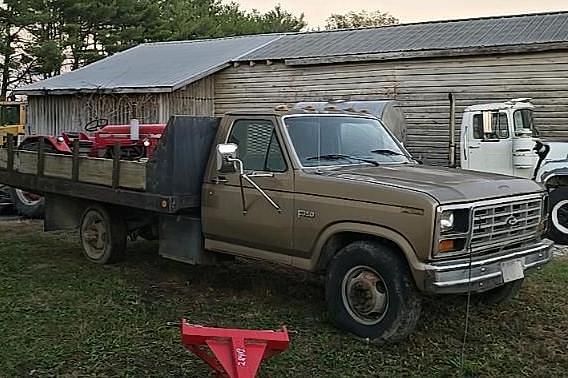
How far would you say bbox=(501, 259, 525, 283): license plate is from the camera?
5710 millimetres

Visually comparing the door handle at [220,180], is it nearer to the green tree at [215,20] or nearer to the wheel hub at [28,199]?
the wheel hub at [28,199]

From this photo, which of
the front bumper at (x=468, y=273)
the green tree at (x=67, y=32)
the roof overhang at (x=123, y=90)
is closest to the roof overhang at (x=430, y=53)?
the roof overhang at (x=123, y=90)

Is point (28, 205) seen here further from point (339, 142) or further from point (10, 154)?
point (339, 142)

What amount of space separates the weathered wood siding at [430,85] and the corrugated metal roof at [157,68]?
1790 millimetres

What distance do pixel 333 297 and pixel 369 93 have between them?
13.0 m

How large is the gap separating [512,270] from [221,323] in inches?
100

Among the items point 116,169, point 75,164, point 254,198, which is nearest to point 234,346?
point 254,198

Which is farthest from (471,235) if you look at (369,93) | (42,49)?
(42,49)

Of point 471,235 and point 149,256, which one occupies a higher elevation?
point 471,235

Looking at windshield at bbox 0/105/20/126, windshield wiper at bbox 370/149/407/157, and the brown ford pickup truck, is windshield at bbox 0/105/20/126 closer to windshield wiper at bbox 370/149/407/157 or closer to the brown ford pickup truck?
the brown ford pickup truck

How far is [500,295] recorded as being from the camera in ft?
22.1

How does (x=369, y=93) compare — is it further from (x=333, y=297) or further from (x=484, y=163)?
(x=333, y=297)

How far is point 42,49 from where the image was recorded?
3209 cm

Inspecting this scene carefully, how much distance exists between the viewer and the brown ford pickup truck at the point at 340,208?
5.44 m
